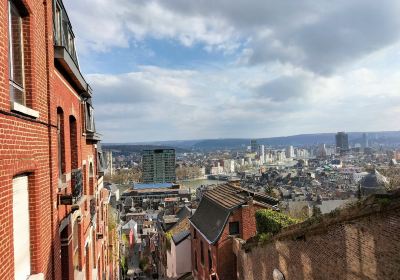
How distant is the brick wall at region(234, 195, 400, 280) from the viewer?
7113 millimetres

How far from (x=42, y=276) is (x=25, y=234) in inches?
35.6

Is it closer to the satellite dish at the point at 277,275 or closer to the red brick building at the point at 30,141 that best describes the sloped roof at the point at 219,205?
the satellite dish at the point at 277,275

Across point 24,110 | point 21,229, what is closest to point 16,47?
point 24,110

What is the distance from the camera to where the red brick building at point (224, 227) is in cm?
1795

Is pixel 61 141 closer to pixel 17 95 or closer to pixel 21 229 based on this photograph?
pixel 17 95

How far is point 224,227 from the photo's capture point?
17969mm

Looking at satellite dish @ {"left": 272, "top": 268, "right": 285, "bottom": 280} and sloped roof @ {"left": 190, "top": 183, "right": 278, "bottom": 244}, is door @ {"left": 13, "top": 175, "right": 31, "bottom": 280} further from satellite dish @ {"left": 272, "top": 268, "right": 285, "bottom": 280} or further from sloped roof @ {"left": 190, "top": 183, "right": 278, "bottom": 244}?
sloped roof @ {"left": 190, "top": 183, "right": 278, "bottom": 244}

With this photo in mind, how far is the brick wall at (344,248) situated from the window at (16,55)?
7.43 meters

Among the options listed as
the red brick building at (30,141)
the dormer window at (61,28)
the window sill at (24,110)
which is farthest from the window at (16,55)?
the dormer window at (61,28)

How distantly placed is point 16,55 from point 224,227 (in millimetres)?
13592

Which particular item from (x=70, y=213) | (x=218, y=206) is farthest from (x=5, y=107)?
(x=218, y=206)

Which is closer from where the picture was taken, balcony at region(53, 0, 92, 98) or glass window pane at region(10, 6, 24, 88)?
glass window pane at region(10, 6, 24, 88)

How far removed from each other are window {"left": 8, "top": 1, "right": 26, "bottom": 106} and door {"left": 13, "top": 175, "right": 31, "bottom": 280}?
1.57 meters

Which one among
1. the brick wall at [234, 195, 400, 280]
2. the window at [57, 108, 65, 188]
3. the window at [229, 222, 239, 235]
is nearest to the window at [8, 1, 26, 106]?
the window at [57, 108, 65, 188]
